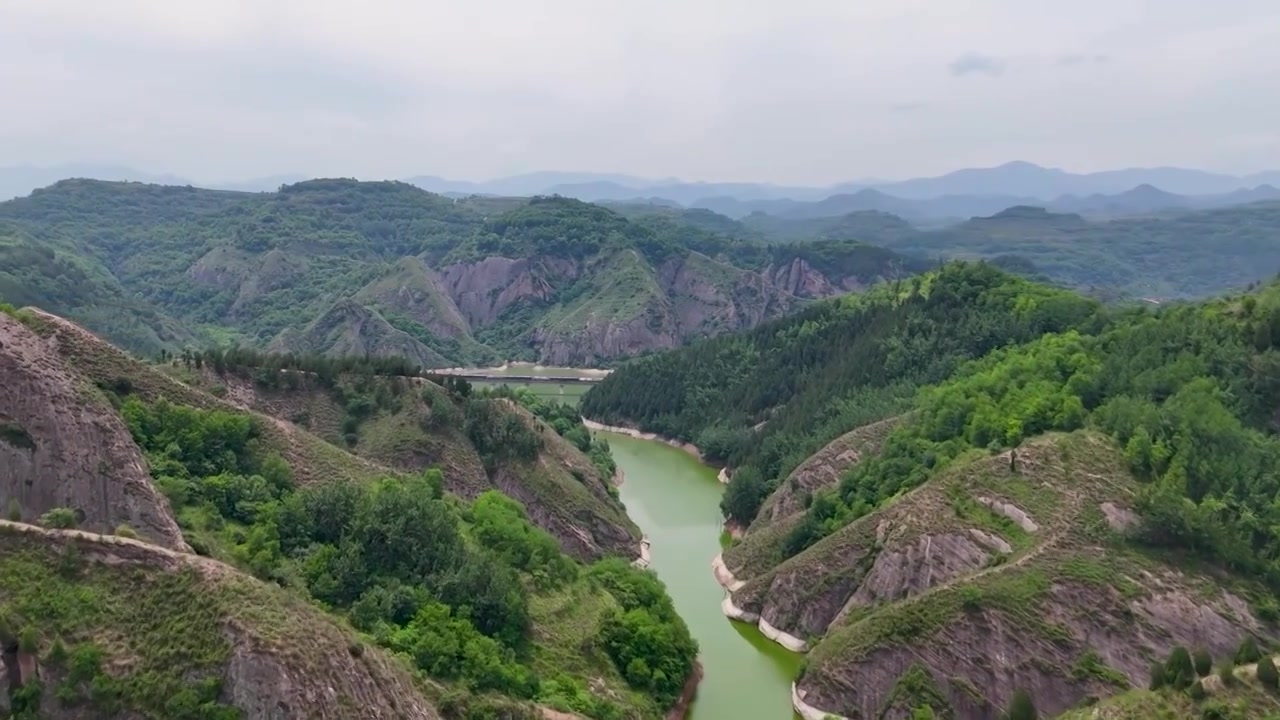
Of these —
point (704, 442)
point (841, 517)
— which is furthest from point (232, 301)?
point (841, 517)

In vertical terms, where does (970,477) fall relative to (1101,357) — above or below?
below

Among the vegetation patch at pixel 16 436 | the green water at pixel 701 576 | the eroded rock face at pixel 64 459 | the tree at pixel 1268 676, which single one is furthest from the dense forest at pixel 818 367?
the vegetation patch at pixel 16 436

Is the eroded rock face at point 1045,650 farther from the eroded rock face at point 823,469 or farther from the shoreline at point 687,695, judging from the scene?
the eroded rock face at point 823,469

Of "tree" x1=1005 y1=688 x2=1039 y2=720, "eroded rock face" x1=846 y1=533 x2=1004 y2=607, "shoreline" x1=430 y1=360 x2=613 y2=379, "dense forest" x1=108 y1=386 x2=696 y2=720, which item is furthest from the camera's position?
"shoreline" x1=430 y1=360 x2=613 y2=379

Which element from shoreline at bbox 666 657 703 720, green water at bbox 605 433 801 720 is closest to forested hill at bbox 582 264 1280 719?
green water at bbox 605 433 801 720

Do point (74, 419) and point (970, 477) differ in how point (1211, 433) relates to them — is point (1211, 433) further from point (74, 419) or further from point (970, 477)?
point (74, 419)

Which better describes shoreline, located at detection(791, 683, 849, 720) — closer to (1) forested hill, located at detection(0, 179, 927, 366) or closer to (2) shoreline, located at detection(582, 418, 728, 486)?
(2) shoreline, located at detection(582, 418, 728, 486)
